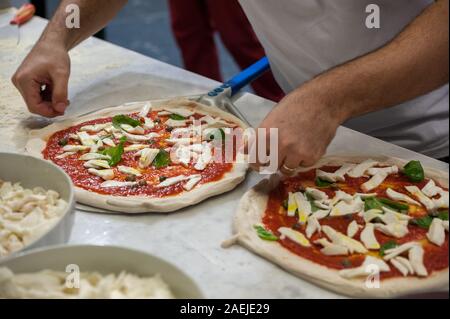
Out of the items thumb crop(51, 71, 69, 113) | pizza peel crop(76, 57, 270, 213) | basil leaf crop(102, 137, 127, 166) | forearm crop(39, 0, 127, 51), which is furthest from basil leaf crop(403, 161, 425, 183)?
forearm crop(39, 0, 127, 51)

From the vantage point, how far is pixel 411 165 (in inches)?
64.9

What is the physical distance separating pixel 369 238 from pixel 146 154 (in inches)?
25.9

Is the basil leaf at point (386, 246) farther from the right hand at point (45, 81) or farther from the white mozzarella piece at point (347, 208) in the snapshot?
the right hand at point (45, 81)

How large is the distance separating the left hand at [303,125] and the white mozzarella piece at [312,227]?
0.14 m

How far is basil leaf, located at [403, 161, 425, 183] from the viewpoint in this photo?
5.35 feet

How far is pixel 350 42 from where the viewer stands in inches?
76.0

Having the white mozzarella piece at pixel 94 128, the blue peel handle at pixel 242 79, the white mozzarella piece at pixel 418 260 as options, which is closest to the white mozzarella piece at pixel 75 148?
the white mozzarella piece at pixel 94 128

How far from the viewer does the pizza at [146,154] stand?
1.60 metres

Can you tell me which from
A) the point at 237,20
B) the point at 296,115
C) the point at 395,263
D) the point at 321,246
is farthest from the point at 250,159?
the point at 237,20

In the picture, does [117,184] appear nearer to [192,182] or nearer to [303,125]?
[192,182]

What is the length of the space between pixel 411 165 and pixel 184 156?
60 cm

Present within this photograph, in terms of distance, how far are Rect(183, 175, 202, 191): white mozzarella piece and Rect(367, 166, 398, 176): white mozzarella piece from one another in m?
0.44
